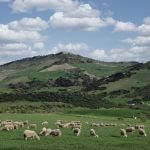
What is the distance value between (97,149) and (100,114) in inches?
3367

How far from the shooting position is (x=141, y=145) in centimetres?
3797

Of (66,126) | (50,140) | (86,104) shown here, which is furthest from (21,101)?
→ (50,140)

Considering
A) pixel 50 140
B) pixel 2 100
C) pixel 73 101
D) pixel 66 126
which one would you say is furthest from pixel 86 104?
pixel 50 140

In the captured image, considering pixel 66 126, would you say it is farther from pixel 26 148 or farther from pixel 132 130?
pixel 26 148

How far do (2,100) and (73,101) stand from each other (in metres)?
35.3

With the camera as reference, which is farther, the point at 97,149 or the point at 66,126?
the point at 66,126

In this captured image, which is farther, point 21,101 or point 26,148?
point 21,101

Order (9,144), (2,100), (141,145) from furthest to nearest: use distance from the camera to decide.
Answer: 1. (2,100)
2. (141,145)
3. (9,144)

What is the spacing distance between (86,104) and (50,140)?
460ft

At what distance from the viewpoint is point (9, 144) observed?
117 feet

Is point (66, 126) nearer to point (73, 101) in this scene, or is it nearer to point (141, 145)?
point (141, 145)

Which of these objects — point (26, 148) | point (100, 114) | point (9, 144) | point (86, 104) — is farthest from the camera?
point (86, 104)

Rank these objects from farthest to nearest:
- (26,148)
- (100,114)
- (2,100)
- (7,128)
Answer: (2,100) → (100,114) → (7,128) → (26,148)

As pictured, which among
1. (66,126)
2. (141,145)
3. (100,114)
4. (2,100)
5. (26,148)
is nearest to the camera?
(26,148)
